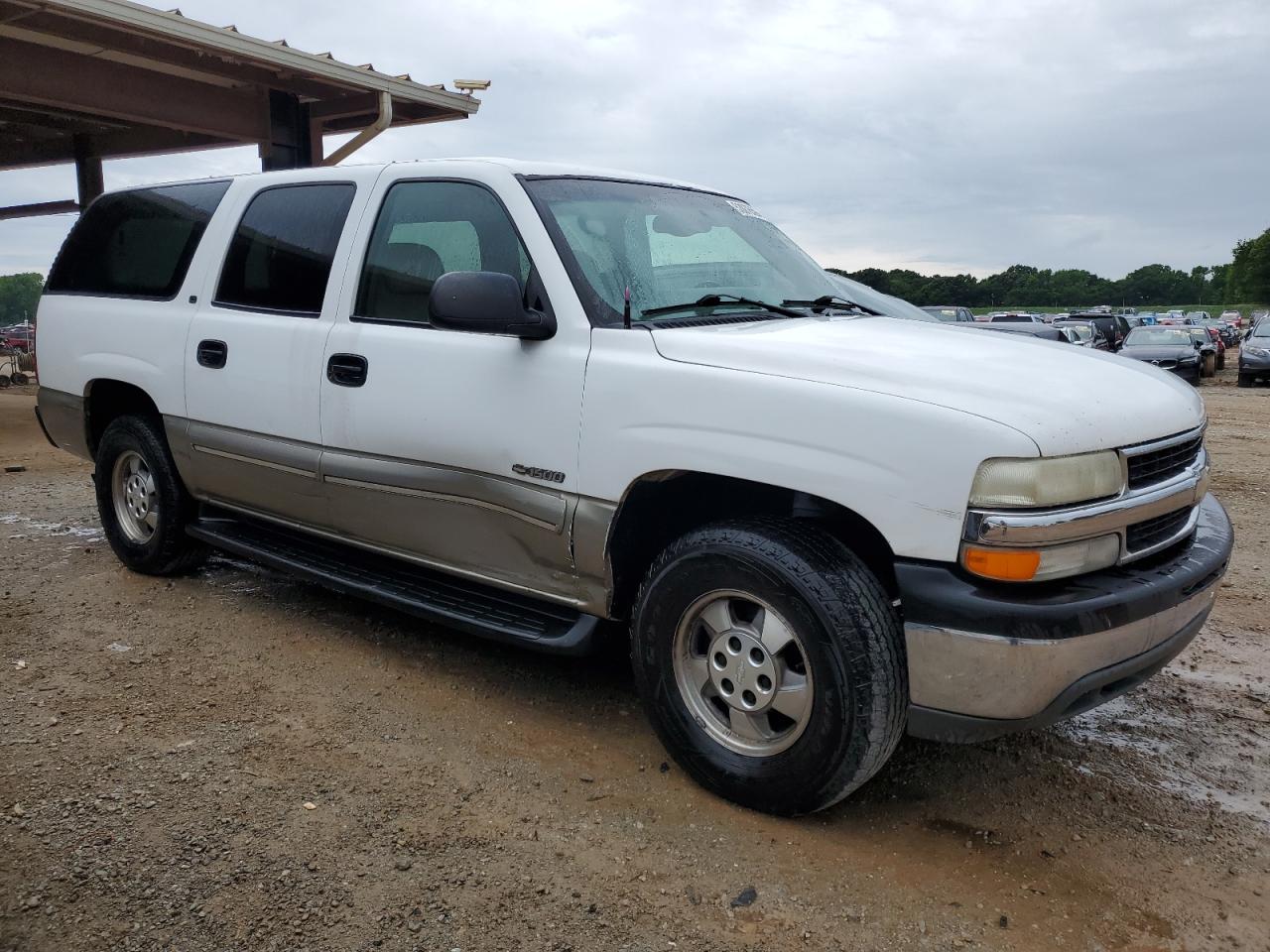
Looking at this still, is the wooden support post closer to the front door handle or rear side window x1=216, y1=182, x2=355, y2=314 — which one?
rear side window x1=216, y1=182, x2=355, y2=314

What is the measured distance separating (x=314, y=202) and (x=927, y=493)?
2835 millimetres

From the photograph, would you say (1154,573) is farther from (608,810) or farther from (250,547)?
(250,547)

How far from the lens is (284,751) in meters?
3.29

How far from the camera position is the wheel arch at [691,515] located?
2.92m

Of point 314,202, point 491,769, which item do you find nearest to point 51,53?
point 314,202

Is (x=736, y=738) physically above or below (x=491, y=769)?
above

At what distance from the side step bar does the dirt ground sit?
14.4 inches

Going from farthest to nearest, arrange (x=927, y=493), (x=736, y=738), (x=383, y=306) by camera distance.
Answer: (x=383, y=306), (x=736, y=738), (x=927, y=493)

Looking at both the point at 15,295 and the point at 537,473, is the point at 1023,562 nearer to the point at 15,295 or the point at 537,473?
the point at 537,473

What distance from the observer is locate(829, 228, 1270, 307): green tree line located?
74938 millimetres

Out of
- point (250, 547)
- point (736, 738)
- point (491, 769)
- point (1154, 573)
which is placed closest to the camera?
point (1154, 573)

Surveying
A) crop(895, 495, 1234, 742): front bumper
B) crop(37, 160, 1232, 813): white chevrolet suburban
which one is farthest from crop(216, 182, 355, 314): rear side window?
crop(895, 495, 1234, 742): front bumper

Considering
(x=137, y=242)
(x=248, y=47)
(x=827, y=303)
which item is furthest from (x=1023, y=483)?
(x=248, y=47)

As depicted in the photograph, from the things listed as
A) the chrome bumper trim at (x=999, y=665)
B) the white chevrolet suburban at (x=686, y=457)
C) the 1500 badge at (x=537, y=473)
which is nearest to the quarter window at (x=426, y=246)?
the white chevrolet suburban at (x=686, y=457)
